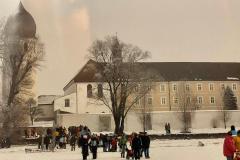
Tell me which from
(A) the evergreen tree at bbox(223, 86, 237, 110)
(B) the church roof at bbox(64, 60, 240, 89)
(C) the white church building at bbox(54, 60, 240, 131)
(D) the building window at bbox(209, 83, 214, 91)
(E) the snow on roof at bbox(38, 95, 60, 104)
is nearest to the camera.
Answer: (C) the white church building at bbox(54, 60, 240, 131)

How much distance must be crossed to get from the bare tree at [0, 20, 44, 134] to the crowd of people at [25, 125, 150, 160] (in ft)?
27.9

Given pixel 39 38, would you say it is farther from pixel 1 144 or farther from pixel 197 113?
pixel 197 113

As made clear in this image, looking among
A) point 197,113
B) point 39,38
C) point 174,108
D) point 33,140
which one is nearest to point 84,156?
point 33,140

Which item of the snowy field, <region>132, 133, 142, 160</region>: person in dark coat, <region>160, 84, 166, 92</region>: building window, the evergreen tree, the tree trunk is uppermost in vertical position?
<region>160, 84, 166, 92</region>: building window

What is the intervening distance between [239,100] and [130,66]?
148 ft

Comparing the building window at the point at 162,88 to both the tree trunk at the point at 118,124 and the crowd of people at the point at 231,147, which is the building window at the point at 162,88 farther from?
the crowd of people at the point at 231,147

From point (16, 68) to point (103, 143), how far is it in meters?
18.3

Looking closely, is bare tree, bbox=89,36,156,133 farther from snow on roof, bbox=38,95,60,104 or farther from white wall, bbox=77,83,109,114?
snow on roof, bbox=38,95,60,104

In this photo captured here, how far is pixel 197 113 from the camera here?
66.6 m

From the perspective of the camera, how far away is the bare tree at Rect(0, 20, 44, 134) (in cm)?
4280

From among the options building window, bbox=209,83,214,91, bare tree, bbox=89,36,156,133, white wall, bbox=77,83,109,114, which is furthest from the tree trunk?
building window, bbox=209,83,214,91

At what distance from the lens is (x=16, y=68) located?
45.3 meters

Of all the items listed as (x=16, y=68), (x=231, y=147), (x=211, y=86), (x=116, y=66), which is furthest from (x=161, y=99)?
(x=231, y=147)

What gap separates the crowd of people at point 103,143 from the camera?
23.7m
